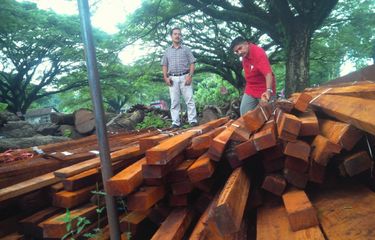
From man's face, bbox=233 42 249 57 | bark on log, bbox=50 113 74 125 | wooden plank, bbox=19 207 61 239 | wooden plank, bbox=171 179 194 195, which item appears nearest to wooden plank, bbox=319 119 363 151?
wooden plank, bbox=171 179 194 195

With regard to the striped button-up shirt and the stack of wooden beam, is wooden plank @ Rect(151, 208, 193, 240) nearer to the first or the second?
the stack of wooden beam

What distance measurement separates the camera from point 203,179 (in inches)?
95.3

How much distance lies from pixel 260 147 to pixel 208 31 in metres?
16.9

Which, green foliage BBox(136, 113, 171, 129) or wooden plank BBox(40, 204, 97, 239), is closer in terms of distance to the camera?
wooden plank BBox(40, 204, 97, 239)

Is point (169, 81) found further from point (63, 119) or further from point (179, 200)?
point (63, 119)

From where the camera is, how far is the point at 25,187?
2.56 meters

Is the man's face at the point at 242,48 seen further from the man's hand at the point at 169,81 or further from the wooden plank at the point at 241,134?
the wooden plank at the point at 241,134

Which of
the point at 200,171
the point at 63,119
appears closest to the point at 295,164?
the point at 200,171

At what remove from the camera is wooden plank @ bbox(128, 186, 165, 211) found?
7.14 feet

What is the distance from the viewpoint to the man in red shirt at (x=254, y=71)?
5008mm

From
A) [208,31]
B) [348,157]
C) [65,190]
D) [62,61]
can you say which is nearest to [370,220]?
[348,157]

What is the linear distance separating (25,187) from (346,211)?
90.0 inches

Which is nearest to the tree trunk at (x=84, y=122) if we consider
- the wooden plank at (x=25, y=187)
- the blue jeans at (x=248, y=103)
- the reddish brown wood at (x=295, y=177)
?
the blue jeans at (x=248, y=103)

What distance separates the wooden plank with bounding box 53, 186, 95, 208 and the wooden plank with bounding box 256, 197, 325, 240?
1391 mm
